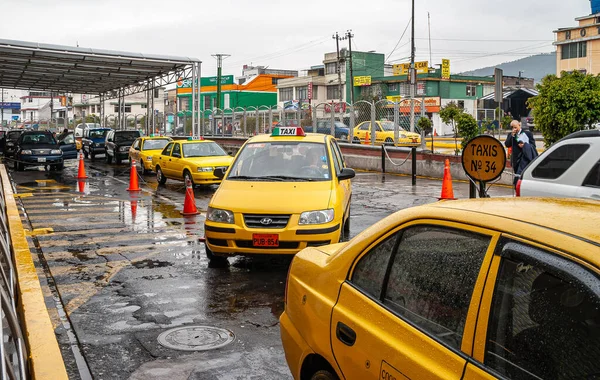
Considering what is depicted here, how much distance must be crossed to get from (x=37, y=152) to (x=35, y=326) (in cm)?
2104

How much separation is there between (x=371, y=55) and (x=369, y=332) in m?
79.3

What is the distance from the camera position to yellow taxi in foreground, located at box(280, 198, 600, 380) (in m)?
2.32

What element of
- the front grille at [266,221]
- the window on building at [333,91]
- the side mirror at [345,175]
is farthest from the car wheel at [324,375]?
the window on building at [333,91]

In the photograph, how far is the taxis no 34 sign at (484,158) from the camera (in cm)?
782

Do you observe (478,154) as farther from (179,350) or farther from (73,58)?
(73,58)

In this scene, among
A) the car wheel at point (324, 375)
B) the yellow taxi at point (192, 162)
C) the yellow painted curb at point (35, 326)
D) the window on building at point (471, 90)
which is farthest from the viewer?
the window on building at point (471, 90)

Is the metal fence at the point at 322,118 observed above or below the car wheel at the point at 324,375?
above

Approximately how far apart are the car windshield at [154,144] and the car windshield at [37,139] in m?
4.20

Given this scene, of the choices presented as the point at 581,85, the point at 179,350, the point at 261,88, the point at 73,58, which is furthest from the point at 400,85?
the point at 179,350

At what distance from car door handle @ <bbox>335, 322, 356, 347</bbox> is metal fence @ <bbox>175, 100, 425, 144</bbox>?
20.9m

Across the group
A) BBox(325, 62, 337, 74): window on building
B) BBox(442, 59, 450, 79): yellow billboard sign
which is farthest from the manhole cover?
BBox(325, 62, 337, 74): window on building

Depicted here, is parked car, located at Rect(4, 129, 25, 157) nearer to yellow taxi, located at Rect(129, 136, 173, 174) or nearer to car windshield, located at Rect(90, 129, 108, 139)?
car windshield, located at Rect(90, 129, 108, 139)

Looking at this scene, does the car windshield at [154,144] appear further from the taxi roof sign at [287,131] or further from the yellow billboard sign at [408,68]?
the yellow billboard sign at [408,68]

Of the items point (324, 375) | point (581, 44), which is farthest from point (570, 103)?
point (581, 44)
